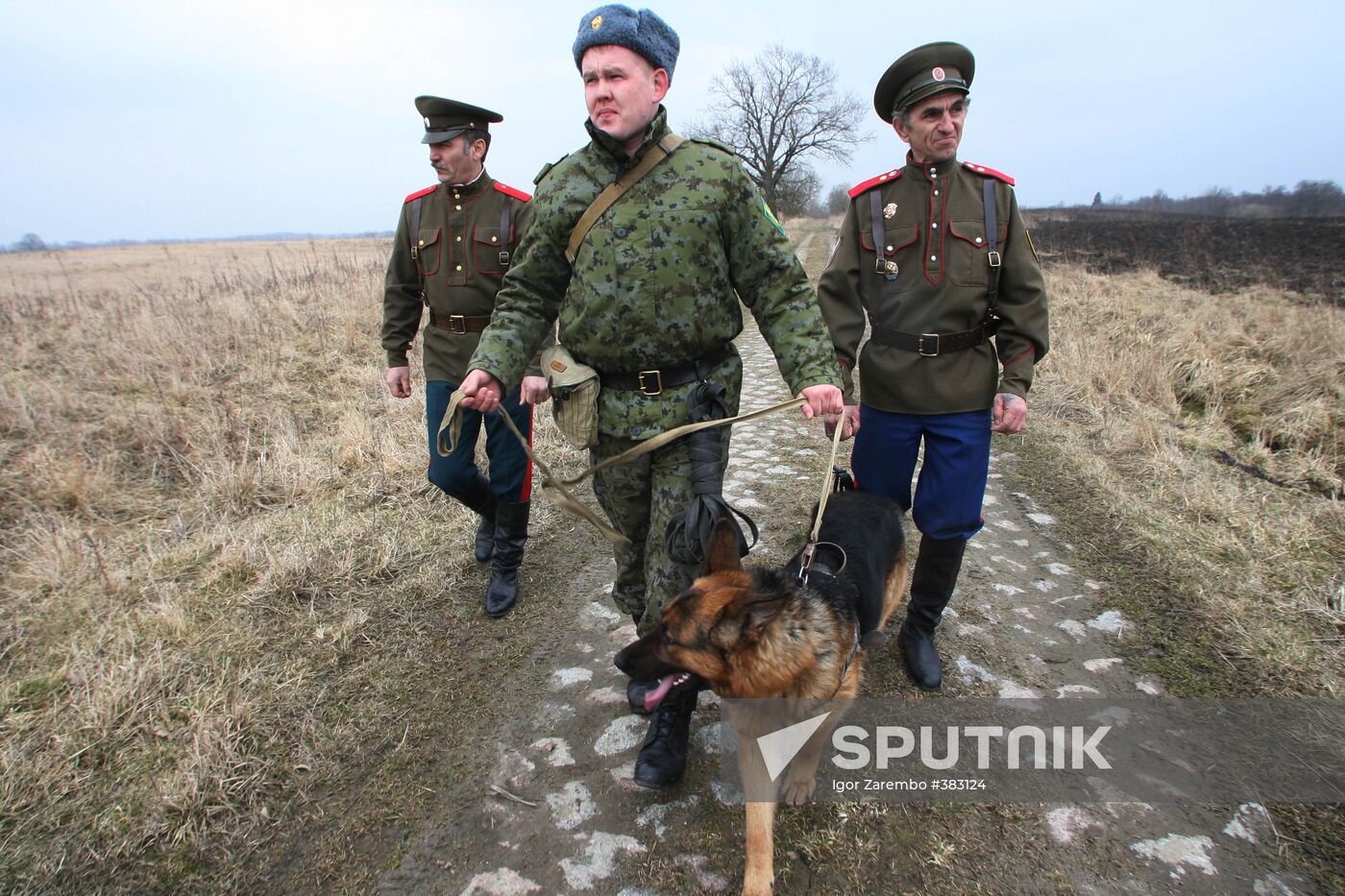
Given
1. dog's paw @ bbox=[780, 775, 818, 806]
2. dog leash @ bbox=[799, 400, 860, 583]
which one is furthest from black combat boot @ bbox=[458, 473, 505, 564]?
dog's paw @ bbox=[780, 775, 818, 806]

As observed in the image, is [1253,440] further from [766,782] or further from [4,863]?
[4,863]

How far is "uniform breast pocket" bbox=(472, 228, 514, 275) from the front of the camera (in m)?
3.34

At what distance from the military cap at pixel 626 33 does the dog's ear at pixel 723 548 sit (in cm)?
154

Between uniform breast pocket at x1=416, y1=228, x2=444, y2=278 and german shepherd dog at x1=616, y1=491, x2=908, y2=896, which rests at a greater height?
uniform breast pocket at x1=416, y1=228, x2=444, y2=278

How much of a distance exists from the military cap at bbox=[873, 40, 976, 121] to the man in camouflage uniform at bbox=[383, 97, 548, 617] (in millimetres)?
1898

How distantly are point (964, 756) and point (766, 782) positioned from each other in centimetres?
90

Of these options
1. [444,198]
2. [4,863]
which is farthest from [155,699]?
[444,198]

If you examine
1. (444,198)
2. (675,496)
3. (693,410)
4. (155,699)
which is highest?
(444,198)

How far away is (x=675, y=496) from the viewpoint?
2.28 meters

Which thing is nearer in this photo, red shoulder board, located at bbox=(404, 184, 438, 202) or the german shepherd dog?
the german shepherd dog

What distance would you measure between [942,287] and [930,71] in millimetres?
813

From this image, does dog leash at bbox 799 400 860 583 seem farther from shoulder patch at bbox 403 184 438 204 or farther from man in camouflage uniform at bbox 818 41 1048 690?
shoulder patch at bbox 403 184 438 204

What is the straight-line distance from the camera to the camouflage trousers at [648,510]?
228 centimetres

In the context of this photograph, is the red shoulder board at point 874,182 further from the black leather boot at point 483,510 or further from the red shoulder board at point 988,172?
the black leather boot at point 483,510
